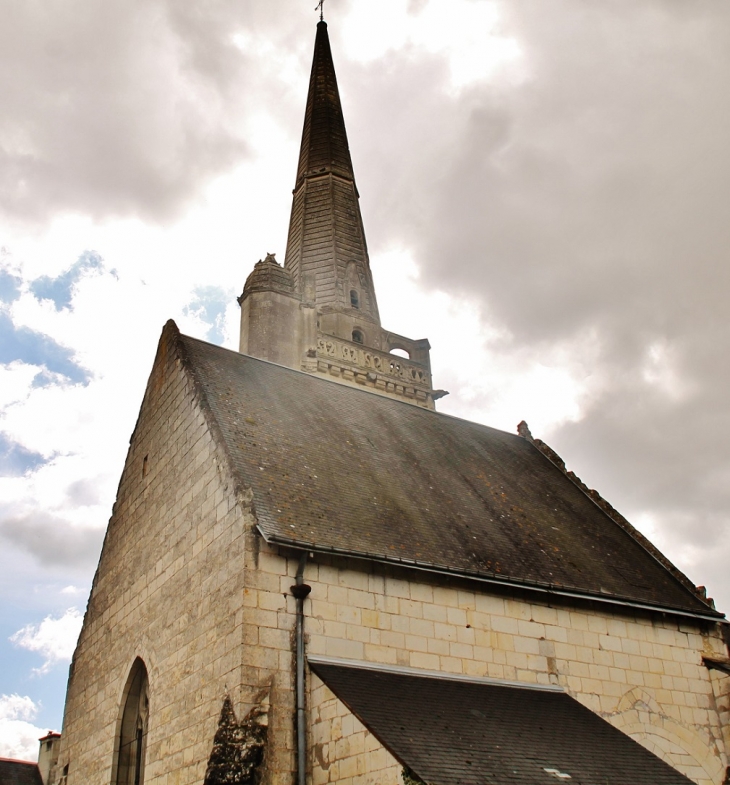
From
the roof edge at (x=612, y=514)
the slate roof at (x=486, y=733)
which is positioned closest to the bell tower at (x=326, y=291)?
the roof edge at (x=612, y=514)

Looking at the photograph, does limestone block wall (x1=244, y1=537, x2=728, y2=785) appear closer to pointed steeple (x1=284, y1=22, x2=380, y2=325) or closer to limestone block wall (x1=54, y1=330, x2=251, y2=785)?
limestone block wall (x1=54, y1=330, x2=251, y2=785)

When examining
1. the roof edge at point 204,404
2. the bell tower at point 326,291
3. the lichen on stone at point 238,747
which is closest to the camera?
the lichen on stone at point 238,747

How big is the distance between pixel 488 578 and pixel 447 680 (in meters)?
1.51

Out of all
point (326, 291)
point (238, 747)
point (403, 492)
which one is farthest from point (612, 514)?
point (326, 291)

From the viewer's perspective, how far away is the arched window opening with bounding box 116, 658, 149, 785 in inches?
419

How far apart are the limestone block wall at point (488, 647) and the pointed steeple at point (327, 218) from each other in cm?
1605

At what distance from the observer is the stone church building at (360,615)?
8.16m

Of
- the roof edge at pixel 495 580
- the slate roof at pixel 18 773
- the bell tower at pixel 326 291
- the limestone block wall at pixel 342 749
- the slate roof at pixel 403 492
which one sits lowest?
the limestone block wall at pixel 342 749

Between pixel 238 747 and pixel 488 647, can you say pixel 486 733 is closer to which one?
pixel 488 647

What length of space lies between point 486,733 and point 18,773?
12712mm

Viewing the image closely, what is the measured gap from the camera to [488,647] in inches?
398

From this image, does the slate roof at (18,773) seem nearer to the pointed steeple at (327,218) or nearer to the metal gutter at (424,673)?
the metal gutter at (424,673)

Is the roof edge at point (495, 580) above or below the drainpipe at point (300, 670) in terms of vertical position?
above

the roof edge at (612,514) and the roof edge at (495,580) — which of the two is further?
the roof edge at (612,514)
